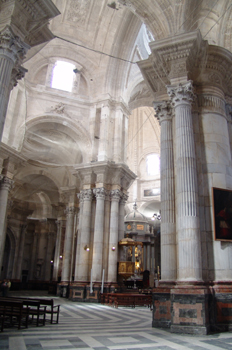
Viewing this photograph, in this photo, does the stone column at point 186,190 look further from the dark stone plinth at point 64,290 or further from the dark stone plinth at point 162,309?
the dark stone plinth at point 64,290

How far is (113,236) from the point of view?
1828 cm

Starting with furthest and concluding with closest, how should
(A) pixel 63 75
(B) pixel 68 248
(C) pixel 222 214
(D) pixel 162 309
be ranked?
(B) pixel 68 248, (A) pixel 63 75, (C) pixel 222 214, (D) pixel 162 309

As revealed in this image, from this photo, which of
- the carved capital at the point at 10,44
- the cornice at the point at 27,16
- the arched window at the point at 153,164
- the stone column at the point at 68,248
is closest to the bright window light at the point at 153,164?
the arched window at the point at 153,164

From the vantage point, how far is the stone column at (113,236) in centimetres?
1775

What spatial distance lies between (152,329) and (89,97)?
17147 mm

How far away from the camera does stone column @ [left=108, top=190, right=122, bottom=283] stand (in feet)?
58.2

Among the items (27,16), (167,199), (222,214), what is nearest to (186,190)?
(167,199)

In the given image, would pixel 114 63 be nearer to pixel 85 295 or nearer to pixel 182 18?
pixel 182 18

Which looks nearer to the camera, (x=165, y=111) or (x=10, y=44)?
(x=10, y=44)

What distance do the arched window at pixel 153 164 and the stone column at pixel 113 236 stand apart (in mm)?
15596

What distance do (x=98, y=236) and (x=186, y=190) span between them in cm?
1021

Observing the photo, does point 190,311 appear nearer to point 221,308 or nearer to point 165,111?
point 221,308

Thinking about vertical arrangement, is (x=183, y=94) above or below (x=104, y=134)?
below

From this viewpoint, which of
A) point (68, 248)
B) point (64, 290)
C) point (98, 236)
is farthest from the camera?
point (68, 248)
